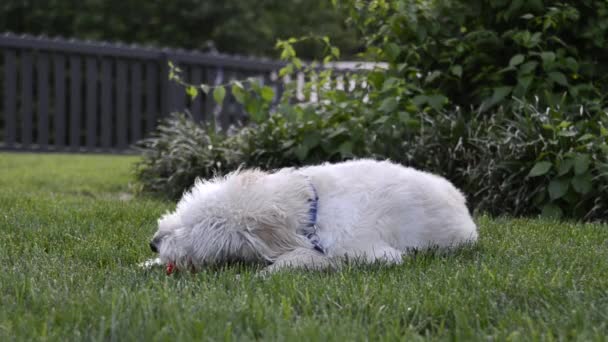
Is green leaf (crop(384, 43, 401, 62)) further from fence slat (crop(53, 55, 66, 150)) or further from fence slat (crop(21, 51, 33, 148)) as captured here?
fence slat (crop(21, 51, 33, 148))

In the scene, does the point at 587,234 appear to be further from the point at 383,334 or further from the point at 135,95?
the point at 135,95

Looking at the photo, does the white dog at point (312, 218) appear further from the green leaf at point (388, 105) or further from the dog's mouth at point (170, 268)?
the green leaf at point (388, 105)

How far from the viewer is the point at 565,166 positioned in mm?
4777

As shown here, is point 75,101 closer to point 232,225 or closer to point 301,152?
point 301,152

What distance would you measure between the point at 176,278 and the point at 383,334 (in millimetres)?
1115

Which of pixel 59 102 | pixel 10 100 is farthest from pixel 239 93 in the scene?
pixel 10 100

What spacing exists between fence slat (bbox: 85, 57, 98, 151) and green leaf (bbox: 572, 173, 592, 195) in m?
7.94

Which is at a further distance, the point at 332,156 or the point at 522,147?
the point at 332,156

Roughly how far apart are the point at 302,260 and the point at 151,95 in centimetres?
861

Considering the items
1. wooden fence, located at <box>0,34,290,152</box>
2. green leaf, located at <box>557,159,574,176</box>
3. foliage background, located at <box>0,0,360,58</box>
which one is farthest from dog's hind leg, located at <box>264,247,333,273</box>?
foliage background, located at <box>0,0,360,58</box>

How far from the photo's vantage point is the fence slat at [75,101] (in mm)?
10719

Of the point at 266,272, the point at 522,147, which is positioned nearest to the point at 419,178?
the point at 266,272

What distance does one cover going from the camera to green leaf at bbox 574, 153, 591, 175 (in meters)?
4.70

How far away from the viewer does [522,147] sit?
5.11 metres
